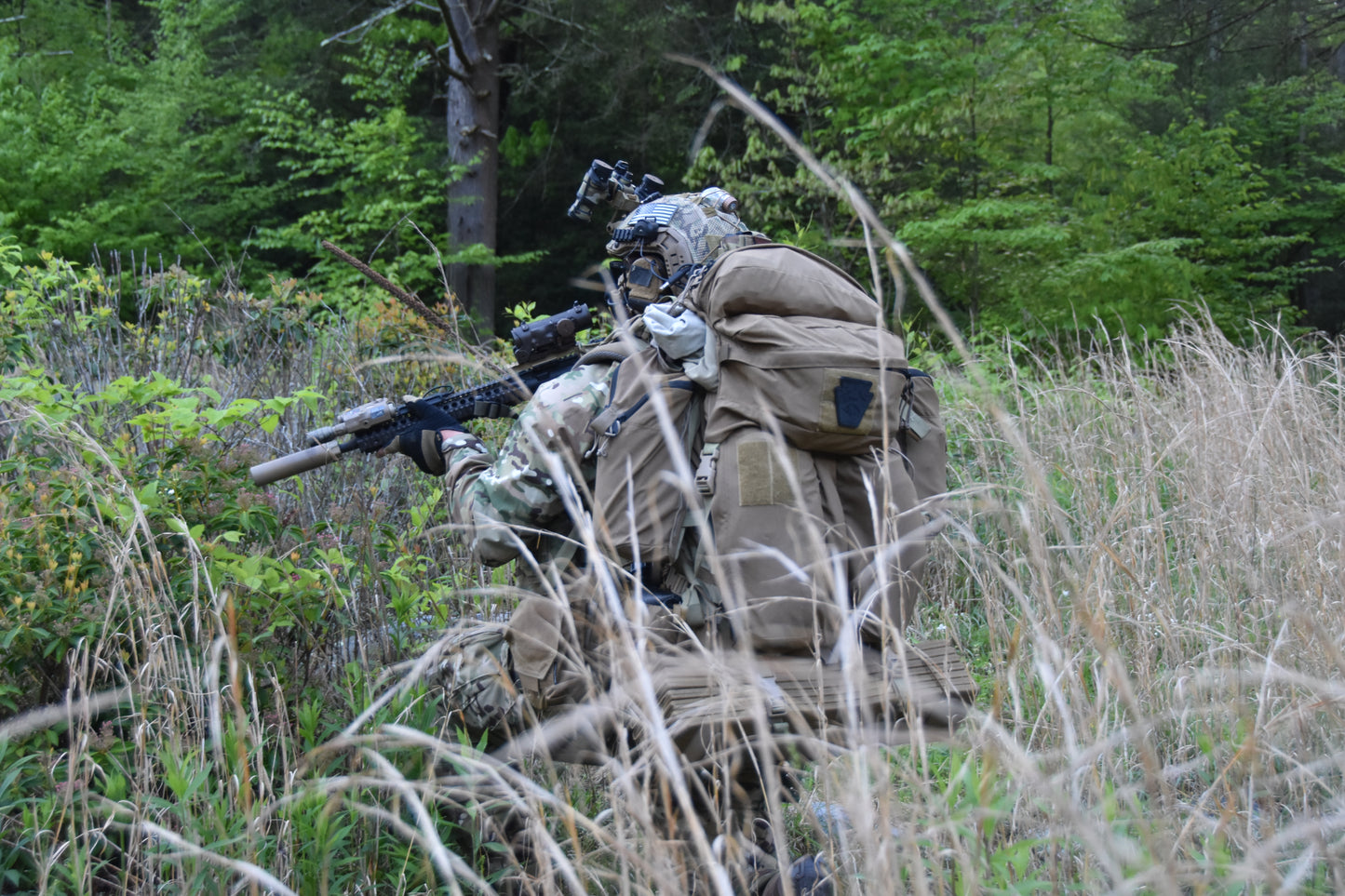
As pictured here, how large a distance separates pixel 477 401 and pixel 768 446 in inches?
44.3

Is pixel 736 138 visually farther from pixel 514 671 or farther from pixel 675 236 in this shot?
pixel 514 671

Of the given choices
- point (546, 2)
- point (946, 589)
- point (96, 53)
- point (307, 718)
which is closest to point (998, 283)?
→ point (946, 589)

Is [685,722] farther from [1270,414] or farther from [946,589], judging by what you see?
[946,589]

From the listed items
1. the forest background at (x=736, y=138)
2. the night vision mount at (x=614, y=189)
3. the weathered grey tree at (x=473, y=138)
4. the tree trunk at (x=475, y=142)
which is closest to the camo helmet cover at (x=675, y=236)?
the night vision mount at (x=614, y=189)

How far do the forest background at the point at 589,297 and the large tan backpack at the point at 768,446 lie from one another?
0.24 m

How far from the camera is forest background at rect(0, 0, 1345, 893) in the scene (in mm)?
1574

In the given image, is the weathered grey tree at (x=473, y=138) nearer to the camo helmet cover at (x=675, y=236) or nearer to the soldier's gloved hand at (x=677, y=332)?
the camo helmet cover at (x=675, y=236)

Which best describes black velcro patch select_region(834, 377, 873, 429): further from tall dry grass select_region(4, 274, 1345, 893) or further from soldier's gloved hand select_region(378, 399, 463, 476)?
soldier's gloved hand select_region(378, 399, 463, 476)

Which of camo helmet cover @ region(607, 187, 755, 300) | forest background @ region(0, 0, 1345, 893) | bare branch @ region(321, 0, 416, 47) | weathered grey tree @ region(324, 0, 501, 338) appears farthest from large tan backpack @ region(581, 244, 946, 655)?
bare branch @ region(321, 0, 416, 47)

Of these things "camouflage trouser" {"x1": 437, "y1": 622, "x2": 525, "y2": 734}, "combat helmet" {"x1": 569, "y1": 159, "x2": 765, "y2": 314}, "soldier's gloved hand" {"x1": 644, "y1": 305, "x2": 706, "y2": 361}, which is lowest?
"camouflage trouser" {"x1": 437, "y1": 622, "x2": 525, "y2": 734}

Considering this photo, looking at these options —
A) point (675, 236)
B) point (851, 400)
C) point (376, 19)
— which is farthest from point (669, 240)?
point (376, 19)

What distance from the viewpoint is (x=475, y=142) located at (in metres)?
12.6

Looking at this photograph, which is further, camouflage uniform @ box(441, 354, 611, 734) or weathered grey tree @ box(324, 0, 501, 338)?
weathered grey tree @ box(324, 0, 501, 338)

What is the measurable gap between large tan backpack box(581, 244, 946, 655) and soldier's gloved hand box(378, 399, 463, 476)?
27.6 inches
